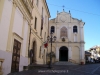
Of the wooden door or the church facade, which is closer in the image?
the wooden door

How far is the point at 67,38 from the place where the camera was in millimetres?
31359

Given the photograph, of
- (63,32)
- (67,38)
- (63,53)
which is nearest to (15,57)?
(67,38)

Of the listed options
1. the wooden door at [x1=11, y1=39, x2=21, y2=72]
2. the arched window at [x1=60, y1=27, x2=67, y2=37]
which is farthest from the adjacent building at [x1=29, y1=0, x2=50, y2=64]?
the arched window at [x1=60, y1=27, x2=67, y2=37]

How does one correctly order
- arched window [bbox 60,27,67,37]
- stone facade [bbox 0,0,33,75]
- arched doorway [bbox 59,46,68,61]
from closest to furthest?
stone facade [bbox 0,0,33,75], arched doorway [bbox 59,46,68,61], arched window [bbox 60,27,67,37]

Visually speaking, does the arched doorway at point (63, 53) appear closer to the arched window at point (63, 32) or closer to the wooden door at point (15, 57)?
the arched window at point (63, 32)

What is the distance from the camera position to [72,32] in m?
31.8

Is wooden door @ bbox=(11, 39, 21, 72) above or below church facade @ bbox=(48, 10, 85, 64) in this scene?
below

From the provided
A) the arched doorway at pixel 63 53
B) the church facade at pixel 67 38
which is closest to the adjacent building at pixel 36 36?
the church facade at pixel 67 38

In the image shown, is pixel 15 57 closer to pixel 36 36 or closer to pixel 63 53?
pixel 36 36

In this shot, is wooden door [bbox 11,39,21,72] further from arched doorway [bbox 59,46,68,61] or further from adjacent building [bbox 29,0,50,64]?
arched doorway [bbox 59,46,68,61]

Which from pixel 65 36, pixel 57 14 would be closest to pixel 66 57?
pixel 65 36

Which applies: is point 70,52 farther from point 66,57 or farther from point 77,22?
point 77,22

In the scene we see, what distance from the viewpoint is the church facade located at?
98.8 feet

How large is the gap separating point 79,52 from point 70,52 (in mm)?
2169
